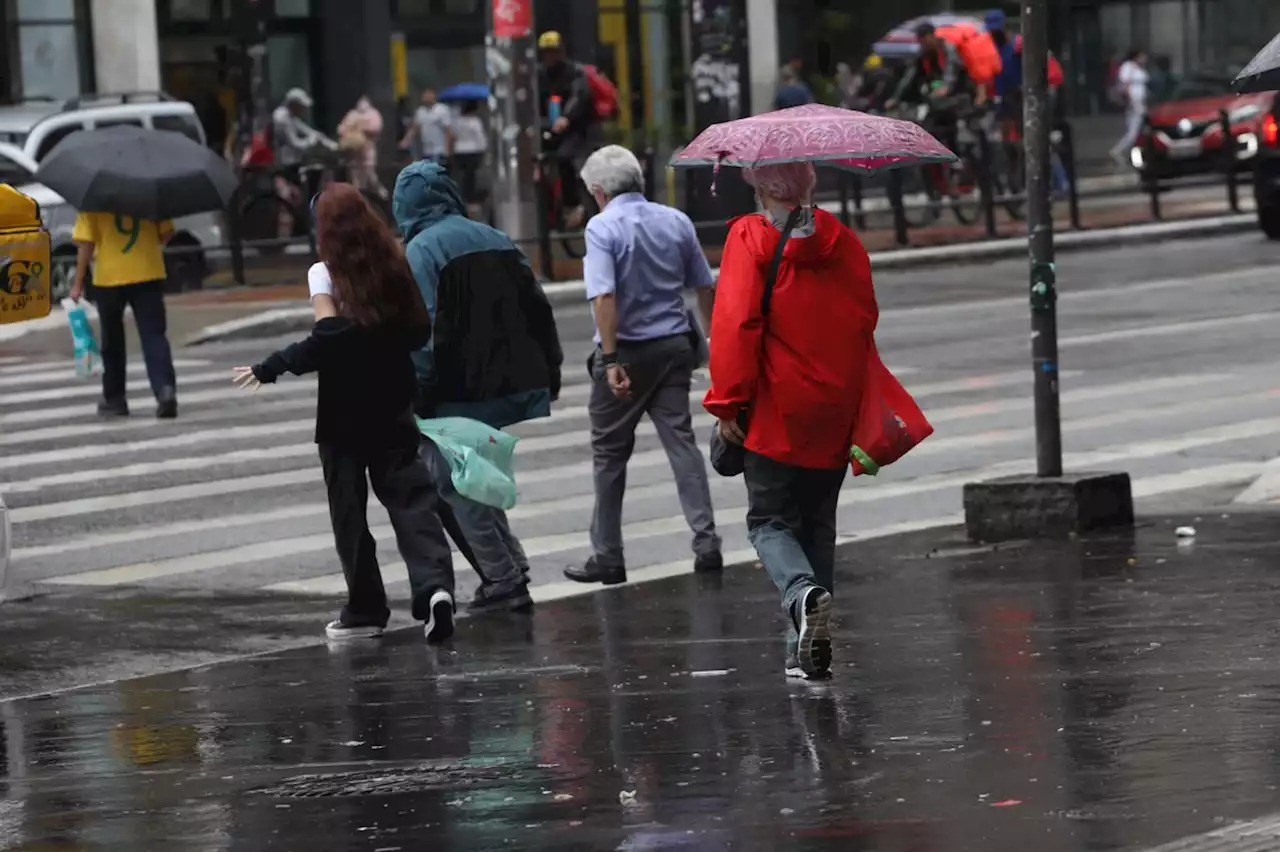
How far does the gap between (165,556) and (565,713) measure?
4.40 metres

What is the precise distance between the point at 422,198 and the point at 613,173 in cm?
94

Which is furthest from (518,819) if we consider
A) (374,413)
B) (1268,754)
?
(374,413)

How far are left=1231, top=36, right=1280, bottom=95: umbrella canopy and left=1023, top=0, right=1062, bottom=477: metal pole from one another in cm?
93

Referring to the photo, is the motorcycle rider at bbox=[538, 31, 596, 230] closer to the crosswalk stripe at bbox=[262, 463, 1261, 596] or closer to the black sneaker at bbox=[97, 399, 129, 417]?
the black sneaker at bbox=[97, 399, 129, 417]

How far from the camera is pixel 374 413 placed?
365 inches

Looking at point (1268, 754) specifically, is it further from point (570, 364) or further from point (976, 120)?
point (976, 120)

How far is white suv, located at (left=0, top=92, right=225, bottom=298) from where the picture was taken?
2522cm

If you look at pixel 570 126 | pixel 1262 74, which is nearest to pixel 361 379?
pixel 1262 74

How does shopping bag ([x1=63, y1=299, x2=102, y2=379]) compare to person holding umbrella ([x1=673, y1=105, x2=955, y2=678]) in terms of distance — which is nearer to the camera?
person holding umbrella ([x1=673, y1=105, x2=955, y2=678])

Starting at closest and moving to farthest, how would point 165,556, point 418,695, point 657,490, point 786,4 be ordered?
point 418,695 < point 165,556 < point 657,490 < point 786,4

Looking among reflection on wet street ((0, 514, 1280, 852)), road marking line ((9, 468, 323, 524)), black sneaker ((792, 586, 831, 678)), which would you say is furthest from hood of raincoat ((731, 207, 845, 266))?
road marking line ((9, 468, 323, 524))

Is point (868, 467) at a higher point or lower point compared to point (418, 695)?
higher

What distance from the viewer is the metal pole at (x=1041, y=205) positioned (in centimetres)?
1095

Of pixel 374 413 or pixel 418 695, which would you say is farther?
pixel 374 413
